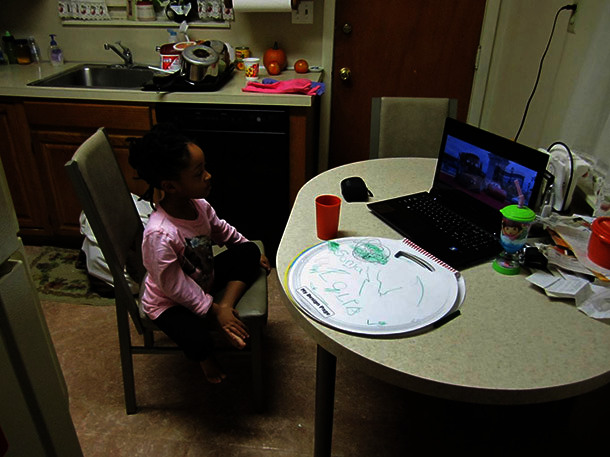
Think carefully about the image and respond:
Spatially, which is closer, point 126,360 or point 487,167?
point 487,167

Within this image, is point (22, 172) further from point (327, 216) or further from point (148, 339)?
point (327, 216)

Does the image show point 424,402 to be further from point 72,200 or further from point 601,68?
point 72,200

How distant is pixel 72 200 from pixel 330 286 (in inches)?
78.8

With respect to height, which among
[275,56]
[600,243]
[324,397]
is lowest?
[324,397]

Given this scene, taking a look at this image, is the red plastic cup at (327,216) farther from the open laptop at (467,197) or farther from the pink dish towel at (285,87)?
the pink dish towel at (285,87)

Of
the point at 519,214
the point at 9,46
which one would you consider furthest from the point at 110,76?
the point at 519,214

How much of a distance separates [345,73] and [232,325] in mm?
1962

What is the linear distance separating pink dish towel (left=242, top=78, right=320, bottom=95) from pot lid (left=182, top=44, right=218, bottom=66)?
8.3 inches

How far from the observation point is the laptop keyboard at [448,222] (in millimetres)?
1269

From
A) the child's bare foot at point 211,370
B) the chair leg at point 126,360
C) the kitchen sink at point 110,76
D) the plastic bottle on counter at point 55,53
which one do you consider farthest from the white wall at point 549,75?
the plastic bottle on counter at point 55,53

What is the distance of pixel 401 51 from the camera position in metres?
2.84

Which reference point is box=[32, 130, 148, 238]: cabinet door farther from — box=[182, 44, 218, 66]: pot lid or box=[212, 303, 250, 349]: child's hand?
box=[212, 303, 250, 349]: child's hand

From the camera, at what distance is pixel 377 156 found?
2234 millimetres

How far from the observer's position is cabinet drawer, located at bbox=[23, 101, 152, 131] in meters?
2.36
